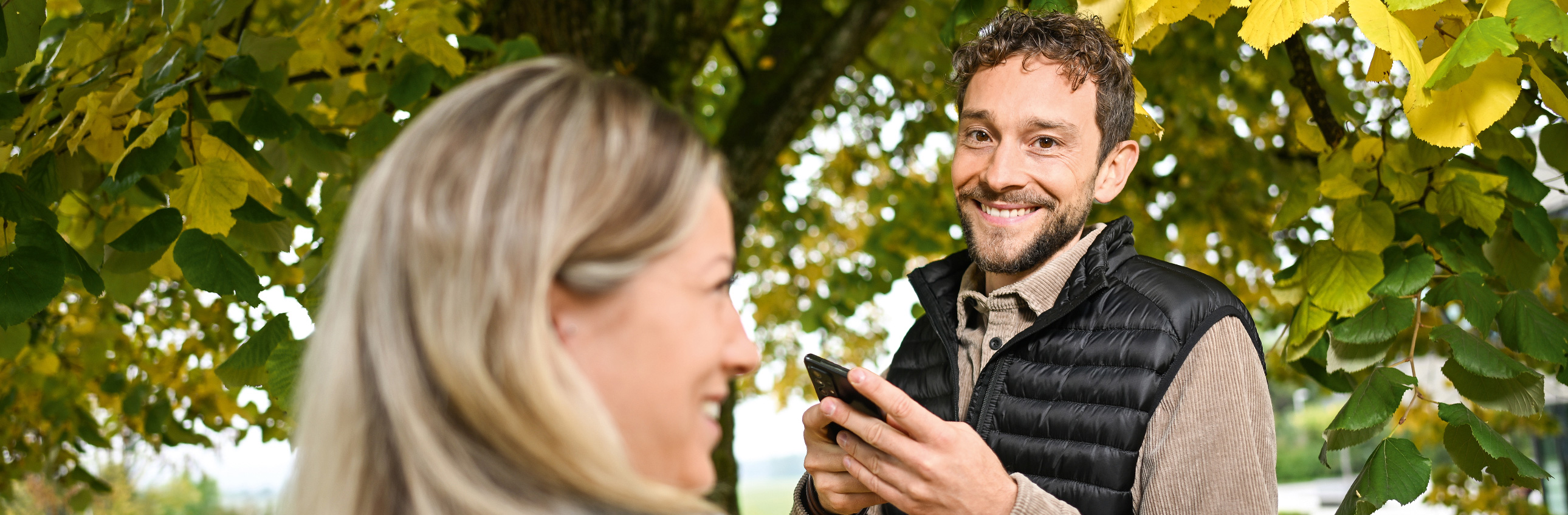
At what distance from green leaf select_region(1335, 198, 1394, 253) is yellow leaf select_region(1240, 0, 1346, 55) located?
80 centimetres

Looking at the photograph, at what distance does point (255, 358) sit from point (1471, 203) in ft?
8.64

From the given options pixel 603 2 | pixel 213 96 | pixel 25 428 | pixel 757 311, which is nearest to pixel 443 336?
pixel 213 96

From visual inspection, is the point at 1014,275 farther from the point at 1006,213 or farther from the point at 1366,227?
the point at 1366,227

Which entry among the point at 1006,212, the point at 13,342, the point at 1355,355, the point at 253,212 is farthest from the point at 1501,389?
the point at 13,342

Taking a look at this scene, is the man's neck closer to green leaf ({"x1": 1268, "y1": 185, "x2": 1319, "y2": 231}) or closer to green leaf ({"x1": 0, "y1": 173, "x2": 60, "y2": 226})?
green leaf ({"x1": 1268, "y1": 185, "x2": 1319, "y2": 231})

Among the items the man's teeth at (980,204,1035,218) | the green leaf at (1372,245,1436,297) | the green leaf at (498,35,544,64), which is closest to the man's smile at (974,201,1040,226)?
the man's teeth at (980,204,1035,218)

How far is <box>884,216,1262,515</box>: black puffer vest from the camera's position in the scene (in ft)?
5.47

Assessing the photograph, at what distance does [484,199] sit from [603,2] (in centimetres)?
337

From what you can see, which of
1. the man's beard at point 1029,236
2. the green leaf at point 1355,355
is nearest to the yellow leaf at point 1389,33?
the man's beard at point 1029,236

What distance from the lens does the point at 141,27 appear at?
2.38m

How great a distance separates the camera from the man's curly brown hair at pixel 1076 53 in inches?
73.7

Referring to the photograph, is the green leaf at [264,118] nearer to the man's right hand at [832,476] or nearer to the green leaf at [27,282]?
the green leaf at [27,282]

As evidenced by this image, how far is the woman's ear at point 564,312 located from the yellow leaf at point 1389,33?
127 centimetres

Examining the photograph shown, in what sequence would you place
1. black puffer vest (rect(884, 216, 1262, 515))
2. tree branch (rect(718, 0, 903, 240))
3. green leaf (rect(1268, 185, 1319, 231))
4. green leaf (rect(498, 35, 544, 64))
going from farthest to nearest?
tree branch (rect(718, 0, 903, 240)) → green leaf (rect(498, 35, 544, 64)) → green leaf (rect(1268, 185, 1319, 231)) → black puffer vest (rect(884, 216, 1262, 515))
